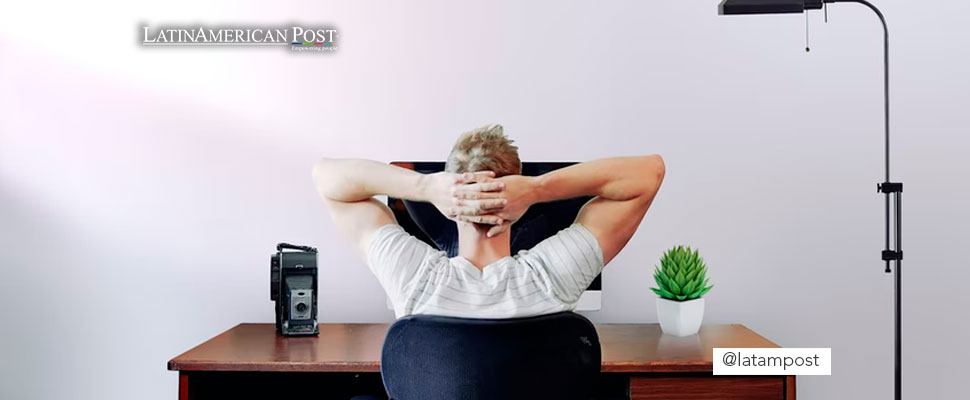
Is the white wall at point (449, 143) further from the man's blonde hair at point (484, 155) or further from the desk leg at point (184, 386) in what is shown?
the man's blonde hair at point (484, 155)

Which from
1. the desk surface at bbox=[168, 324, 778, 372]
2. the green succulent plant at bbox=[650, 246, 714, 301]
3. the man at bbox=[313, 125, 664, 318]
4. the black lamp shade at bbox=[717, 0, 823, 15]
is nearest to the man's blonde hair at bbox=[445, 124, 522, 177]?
the man at bbox=[313, 125, 664, 318]

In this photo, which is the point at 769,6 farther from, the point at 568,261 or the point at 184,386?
the point at 184,386

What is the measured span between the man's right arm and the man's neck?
0.07 meters

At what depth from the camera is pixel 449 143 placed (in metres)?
2.57

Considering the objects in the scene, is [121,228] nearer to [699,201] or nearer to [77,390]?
[77,390]

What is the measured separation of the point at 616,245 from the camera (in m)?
1.50

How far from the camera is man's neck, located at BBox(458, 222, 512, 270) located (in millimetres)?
1411

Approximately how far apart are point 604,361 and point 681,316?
15.8 inches

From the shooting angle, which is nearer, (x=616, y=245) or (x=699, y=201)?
(x=616, y=245)

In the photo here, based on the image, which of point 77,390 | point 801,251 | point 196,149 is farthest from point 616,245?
point 77,390

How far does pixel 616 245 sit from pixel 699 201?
1136 mm

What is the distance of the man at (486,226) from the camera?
1305 mm

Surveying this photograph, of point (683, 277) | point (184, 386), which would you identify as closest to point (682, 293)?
point (683, 277)

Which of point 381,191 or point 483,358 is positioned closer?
point 483,358
